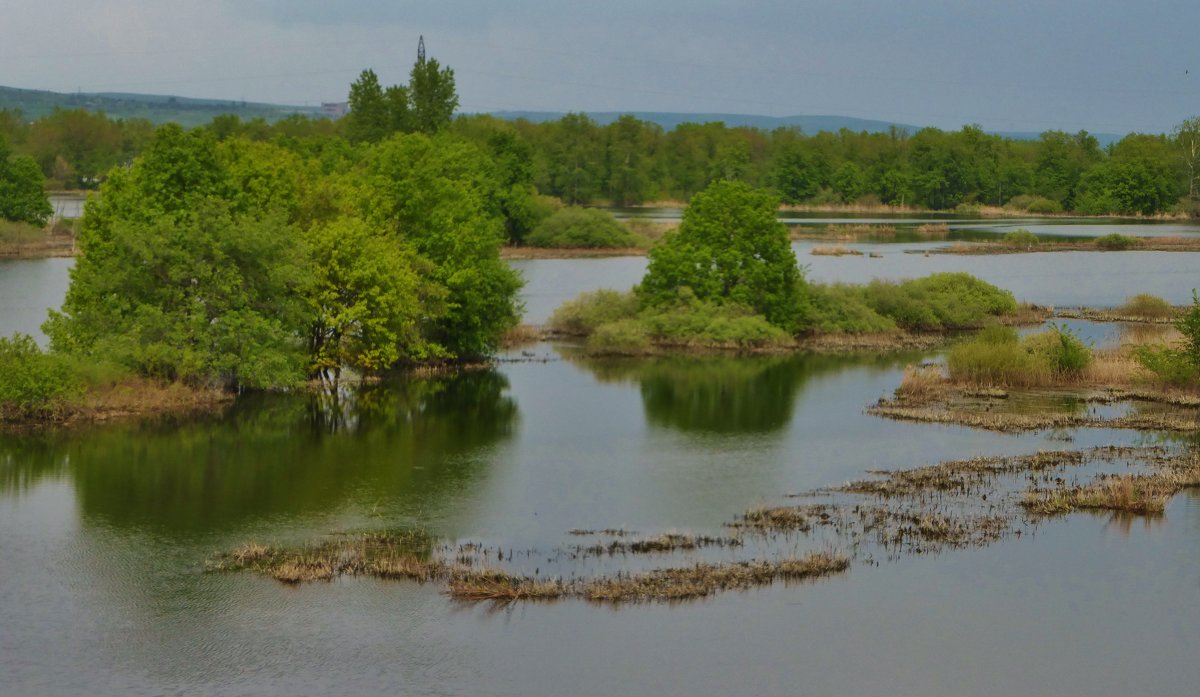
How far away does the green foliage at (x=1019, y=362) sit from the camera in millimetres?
46656

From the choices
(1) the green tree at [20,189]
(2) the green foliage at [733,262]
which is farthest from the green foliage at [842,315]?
(1) the green tree at [20,189]

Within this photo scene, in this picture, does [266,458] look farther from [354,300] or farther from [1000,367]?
[1000,367]

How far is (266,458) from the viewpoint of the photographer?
36688 millimetres

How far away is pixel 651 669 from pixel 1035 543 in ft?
35.6

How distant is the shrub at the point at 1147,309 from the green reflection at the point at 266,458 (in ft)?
115

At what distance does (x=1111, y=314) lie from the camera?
67.3 m

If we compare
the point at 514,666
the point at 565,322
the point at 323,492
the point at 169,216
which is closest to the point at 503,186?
the point at 565,322

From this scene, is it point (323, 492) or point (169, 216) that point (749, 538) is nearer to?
point (323, 492)

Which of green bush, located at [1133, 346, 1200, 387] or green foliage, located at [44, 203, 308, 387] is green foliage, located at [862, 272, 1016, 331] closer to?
green bush, located at [1133, 346, 1200, 387]

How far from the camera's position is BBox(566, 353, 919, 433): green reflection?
43.2 metres

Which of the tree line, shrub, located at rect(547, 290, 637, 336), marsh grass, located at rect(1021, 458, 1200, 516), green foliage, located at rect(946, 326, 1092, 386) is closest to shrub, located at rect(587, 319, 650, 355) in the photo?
shrub, located at rect(547, 290, 637, 336)

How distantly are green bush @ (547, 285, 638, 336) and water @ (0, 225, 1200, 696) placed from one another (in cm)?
1331

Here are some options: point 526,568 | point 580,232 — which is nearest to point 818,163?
point 580,232

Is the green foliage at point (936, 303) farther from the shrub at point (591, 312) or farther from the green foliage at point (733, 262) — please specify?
the shrub at point (591, 312)
